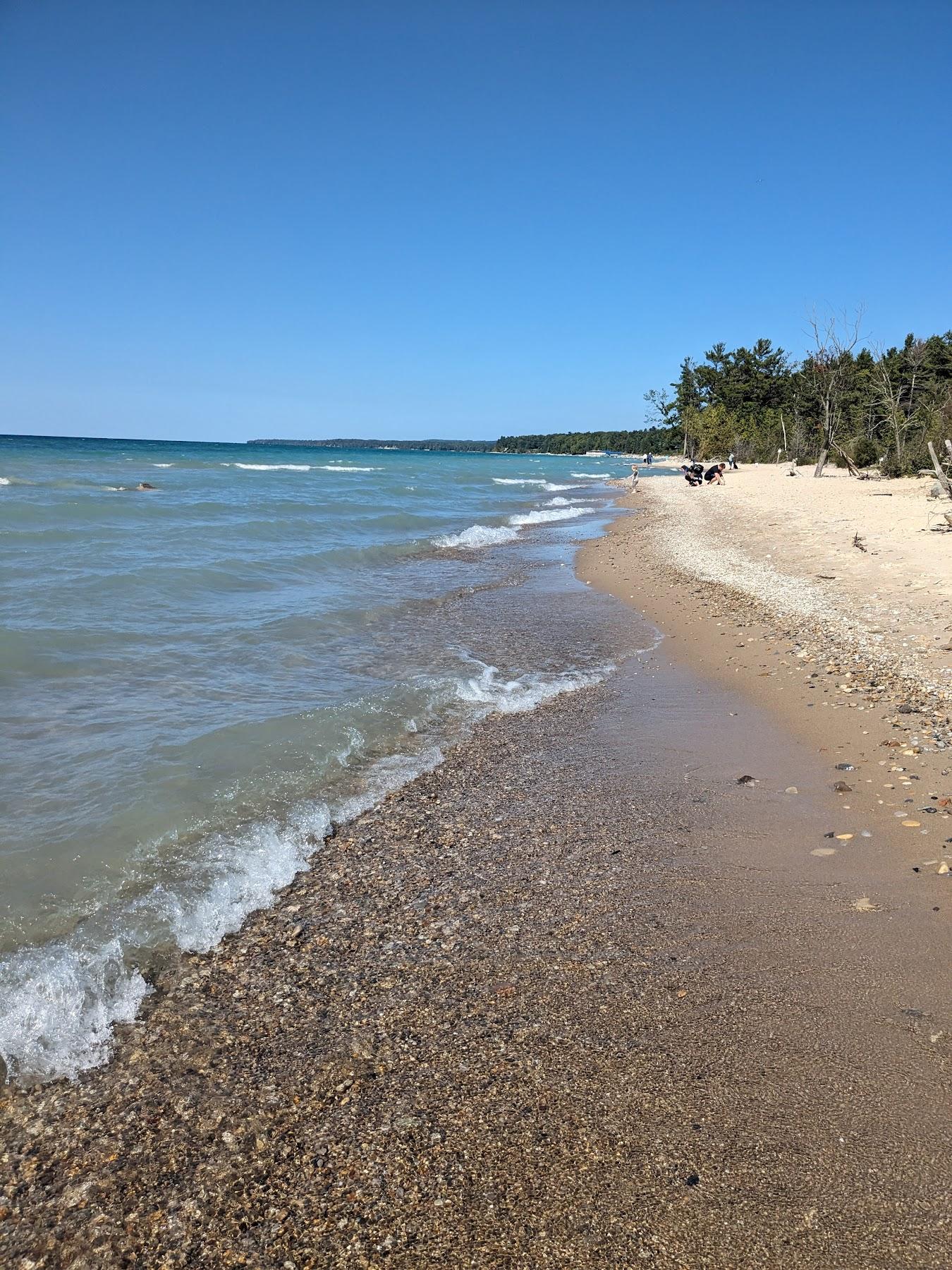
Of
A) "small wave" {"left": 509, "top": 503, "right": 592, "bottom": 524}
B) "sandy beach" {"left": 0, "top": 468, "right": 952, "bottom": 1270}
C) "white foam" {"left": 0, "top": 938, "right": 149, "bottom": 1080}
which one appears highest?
"small wave" {"left": 509, "top": 503, "right": 592, "bottom": 524}

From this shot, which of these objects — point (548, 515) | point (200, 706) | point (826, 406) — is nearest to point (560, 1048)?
point (200, 706)

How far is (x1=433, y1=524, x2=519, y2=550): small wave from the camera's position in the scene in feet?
67.9

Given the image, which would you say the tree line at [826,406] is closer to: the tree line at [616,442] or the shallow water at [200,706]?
the shallow water at [200,706]

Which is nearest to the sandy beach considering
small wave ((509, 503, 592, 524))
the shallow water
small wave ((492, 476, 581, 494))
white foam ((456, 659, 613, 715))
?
the shallow water

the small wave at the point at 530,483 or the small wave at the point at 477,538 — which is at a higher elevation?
the small wave at the point at 530,483

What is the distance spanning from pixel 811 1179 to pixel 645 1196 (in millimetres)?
519

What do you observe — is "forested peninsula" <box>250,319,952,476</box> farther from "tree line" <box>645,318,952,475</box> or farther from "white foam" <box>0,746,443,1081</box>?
"white foam" <box>0,746,443,1081</box>

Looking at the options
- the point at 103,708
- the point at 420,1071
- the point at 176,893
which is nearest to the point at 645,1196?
the point at 420,1071

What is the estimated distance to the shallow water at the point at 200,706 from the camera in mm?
3768

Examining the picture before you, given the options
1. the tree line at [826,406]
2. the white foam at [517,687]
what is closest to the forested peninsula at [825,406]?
the tree line at [826,406]

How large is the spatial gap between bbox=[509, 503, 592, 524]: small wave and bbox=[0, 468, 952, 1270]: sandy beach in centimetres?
2329

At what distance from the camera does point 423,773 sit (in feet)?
18.8

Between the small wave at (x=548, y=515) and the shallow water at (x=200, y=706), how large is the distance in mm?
9487

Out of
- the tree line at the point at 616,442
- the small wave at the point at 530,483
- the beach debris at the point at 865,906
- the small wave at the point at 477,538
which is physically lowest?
the beach debris at the point at 865,906
